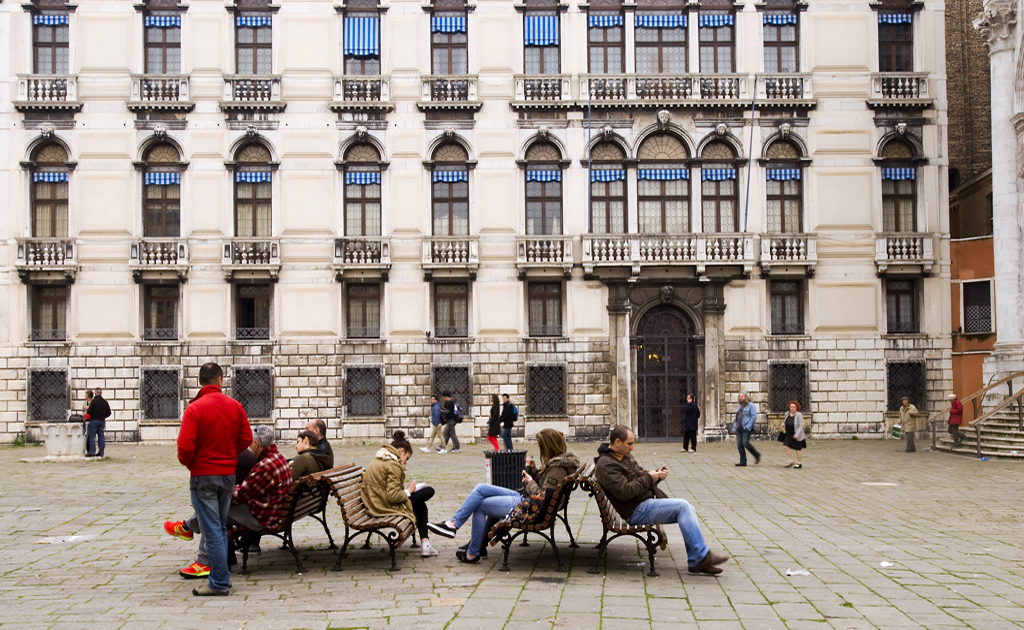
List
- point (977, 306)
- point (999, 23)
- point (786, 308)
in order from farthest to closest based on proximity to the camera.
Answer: point (977, 306) → point (786, 308) → point (999, 23)

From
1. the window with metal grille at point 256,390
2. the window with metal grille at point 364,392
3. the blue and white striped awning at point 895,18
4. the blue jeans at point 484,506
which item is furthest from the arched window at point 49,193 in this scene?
the blue and white striped awning at point 895,18

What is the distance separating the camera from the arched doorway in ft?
106

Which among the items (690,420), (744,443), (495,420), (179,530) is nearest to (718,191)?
(690,420)

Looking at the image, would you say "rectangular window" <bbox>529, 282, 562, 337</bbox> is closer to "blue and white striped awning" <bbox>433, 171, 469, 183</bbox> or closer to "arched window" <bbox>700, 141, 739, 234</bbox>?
"blue and white striped awning" <bbox>433, 171, 469, 183</bbox>

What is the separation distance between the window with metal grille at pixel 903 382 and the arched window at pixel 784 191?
5.66 meters

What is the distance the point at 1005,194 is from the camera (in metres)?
29.6

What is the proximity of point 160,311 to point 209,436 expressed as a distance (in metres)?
24.8

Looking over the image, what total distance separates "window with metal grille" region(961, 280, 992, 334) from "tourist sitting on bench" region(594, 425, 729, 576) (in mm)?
27668

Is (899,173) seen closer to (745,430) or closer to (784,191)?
→ (784,191)

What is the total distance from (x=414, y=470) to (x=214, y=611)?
1396 centimetres

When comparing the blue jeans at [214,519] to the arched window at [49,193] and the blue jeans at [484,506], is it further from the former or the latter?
the arched window at [49,193]

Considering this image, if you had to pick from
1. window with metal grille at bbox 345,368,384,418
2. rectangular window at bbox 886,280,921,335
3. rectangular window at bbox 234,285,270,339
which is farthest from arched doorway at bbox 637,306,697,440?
rectangular window at bbox 234,285,270,339

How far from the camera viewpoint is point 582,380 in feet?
105

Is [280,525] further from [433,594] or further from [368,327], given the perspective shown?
[368,327]
